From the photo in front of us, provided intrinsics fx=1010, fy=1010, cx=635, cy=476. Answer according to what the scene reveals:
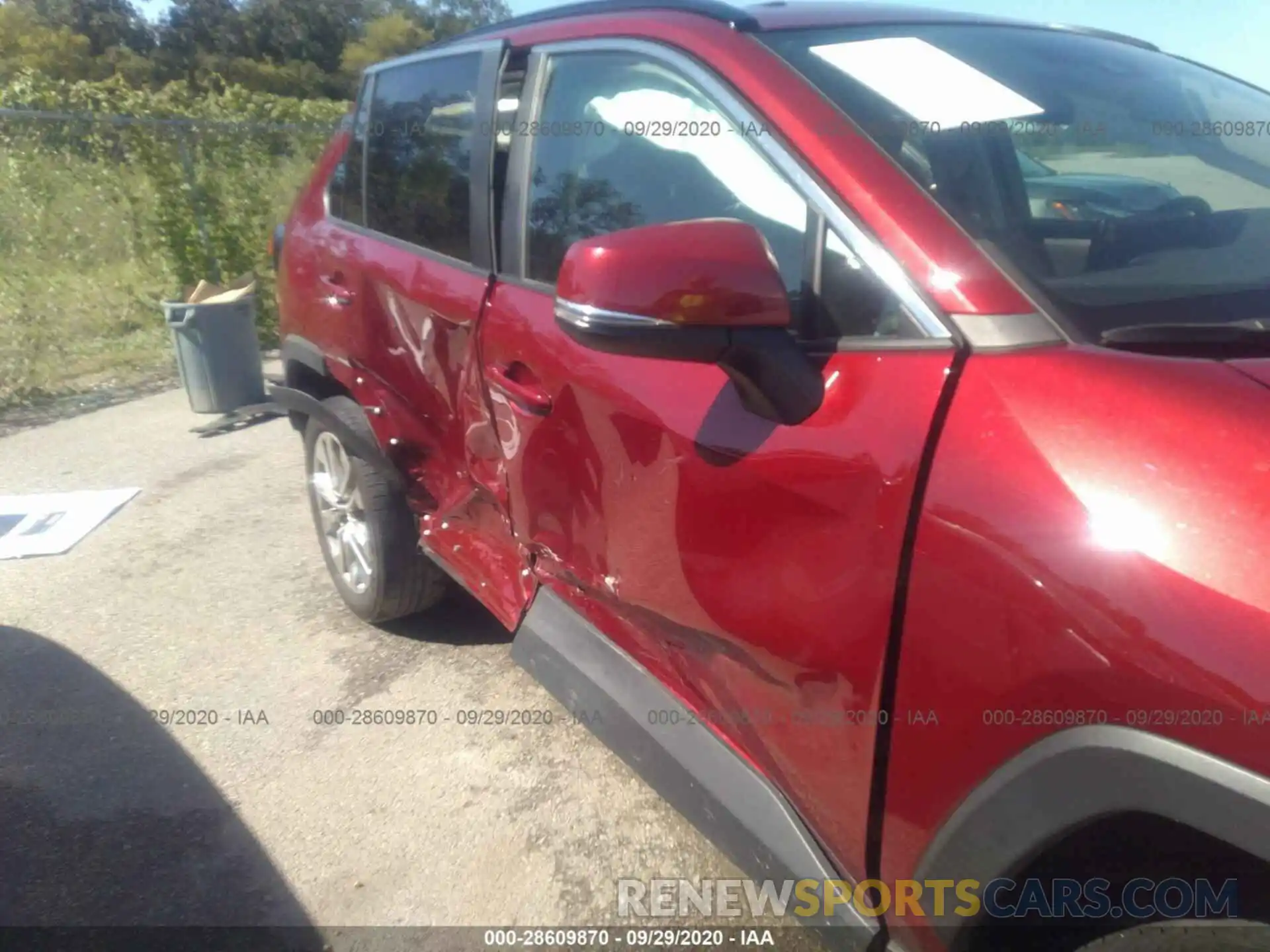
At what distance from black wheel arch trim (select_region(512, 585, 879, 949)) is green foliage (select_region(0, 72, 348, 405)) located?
264 inches

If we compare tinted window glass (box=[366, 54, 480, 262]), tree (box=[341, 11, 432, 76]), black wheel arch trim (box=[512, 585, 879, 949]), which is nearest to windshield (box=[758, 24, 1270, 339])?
black wheel arch trim (box=[512, 585, 879, 949])

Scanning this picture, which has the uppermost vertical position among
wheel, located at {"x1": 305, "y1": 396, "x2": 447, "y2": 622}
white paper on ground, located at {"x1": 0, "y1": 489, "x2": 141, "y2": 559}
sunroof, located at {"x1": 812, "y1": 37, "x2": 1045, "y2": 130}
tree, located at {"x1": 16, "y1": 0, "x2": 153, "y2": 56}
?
tree, located at {"x1": 16, "y1": 0, "x2": 153, "y2": 56}

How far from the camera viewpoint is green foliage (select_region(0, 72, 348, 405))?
328 inches

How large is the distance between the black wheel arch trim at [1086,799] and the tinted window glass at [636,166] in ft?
2.92

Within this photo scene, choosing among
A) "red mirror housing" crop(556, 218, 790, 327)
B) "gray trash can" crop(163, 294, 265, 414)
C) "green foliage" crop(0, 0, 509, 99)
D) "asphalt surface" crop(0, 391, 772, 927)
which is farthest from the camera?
"green foliage" crop(0, 0, 509, 99)

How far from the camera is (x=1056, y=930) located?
4.89 ft

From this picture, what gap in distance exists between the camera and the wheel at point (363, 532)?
3.42 meters

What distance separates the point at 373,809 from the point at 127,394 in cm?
609

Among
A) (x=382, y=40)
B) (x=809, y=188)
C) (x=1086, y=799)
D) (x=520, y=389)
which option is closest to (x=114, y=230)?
(x=520, y=389)

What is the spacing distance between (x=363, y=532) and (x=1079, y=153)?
2564 millimetres

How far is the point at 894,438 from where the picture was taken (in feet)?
4.83

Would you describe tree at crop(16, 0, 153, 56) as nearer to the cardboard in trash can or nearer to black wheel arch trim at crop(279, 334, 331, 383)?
the cardboard in trash can
